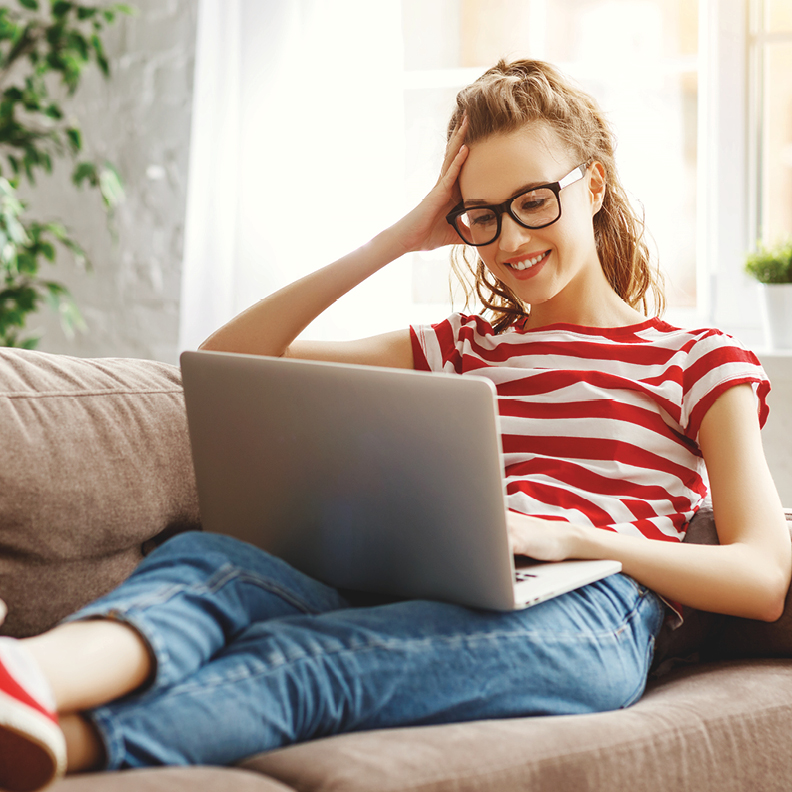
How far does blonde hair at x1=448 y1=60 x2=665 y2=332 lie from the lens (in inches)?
48.2

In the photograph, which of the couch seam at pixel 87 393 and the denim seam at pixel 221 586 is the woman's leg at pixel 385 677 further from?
the couch seam at pixel 87 393

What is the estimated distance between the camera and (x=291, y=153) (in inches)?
87.4

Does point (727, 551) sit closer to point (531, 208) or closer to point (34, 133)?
point (531, 208)

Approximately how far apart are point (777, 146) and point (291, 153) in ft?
3.87

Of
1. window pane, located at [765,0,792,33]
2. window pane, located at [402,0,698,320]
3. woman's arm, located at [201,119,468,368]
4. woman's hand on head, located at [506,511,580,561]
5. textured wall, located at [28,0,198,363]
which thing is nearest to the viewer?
woman's hand on head, located at [506,511,580,561]

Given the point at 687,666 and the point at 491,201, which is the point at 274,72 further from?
the point at 687,666

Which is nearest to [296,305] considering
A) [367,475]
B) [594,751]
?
[367,475]

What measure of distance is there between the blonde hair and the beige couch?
0.43m

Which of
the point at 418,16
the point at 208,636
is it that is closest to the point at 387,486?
the point at 208,636

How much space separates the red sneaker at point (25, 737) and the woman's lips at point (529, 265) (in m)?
0.84

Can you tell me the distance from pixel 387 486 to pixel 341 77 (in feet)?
5.29

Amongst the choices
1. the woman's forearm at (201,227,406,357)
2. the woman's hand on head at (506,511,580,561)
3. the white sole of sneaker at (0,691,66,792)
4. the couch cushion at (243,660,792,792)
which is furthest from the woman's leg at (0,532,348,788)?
the woman's forearm at (201,227,406,357)

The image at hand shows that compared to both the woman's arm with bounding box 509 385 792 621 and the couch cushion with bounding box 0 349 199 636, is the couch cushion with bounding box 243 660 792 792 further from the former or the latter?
the couch cushion with bounding box 0 349 199 636

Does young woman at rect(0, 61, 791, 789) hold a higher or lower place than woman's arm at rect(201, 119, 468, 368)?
lower
